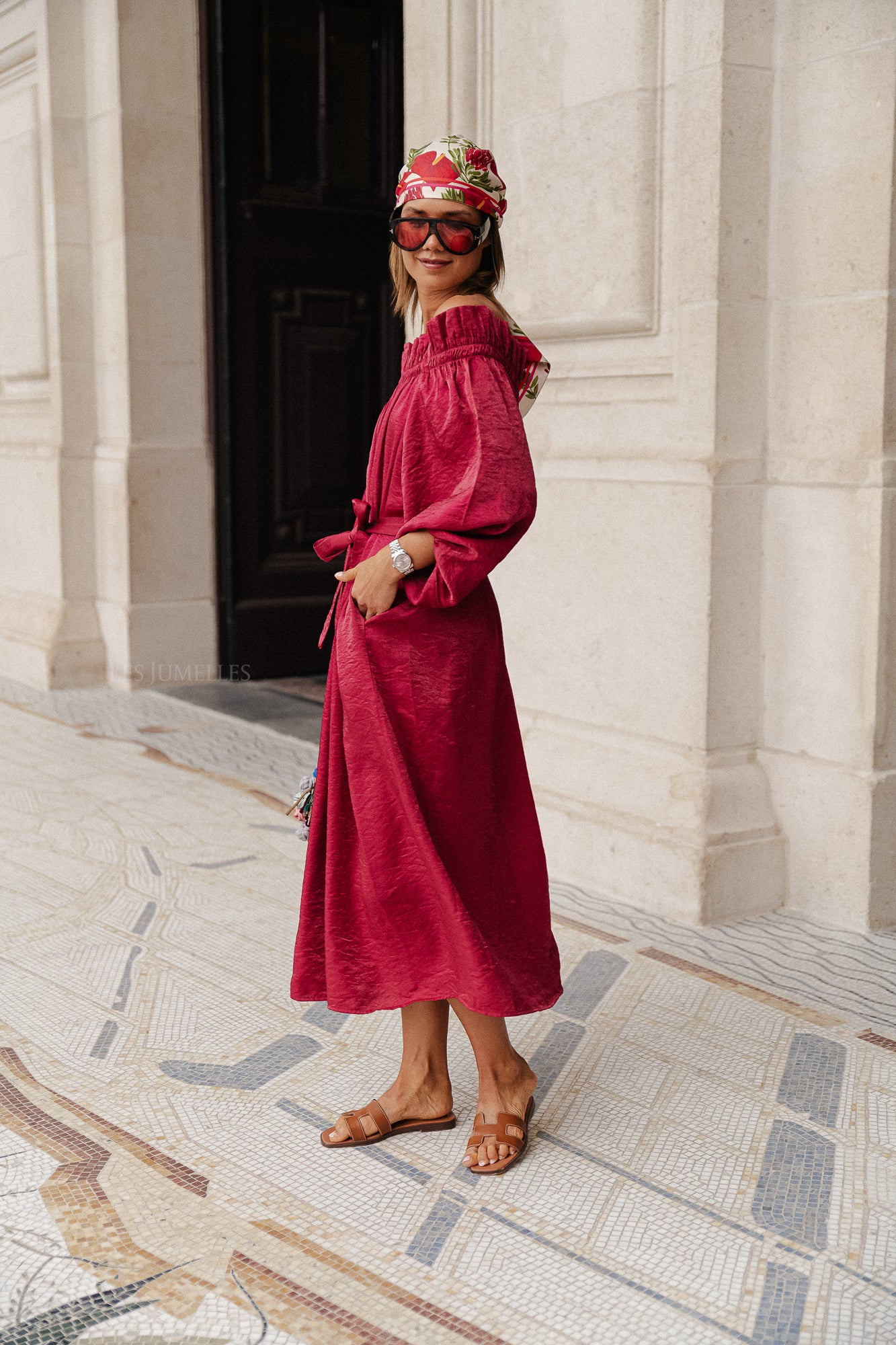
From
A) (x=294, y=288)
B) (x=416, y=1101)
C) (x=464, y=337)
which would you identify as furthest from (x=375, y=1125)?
(x=294, y=288)

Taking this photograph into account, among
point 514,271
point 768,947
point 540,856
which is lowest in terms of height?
point 768,947

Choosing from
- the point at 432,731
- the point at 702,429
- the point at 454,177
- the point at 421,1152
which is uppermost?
the point at 454,177

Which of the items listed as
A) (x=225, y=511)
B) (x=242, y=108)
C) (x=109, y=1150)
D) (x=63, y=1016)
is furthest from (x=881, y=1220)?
(x=242, y=108)

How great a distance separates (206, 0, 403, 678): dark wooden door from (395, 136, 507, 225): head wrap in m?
5.12

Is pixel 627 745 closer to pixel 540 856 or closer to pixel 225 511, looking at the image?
pixel 540 856

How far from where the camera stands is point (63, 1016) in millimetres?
3221

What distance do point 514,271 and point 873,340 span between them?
1.25 meters

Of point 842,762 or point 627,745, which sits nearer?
point 842,762

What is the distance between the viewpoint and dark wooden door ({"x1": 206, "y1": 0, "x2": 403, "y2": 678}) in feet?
24.1

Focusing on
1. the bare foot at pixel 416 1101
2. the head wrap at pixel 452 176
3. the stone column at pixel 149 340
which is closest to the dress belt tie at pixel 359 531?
the head wrap at pixel 452 176

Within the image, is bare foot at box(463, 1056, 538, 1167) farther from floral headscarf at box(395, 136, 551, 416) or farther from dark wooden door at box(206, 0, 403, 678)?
dark wooden door at box(206, 0, 403, 678)

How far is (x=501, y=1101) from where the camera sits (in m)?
2.63

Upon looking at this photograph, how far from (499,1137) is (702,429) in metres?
2.09

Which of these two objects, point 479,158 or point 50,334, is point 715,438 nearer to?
point 479,158
